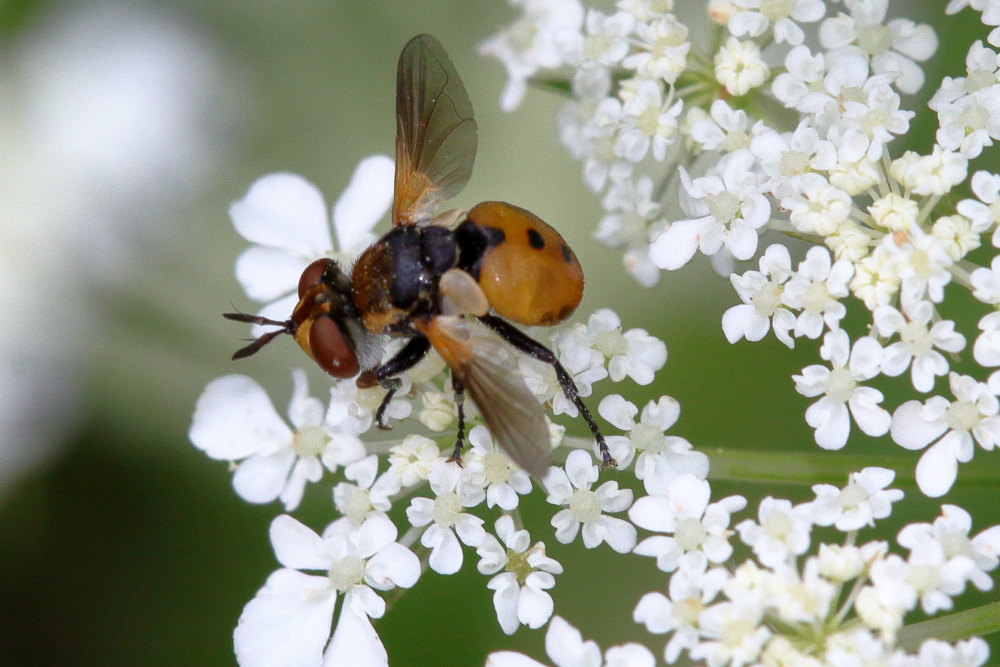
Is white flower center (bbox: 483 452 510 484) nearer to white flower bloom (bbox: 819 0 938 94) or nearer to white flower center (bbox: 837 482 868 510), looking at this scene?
white flower center (bbox: 837 482 868 510)

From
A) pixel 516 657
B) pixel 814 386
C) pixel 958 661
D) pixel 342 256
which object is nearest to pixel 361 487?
pixel 516 657

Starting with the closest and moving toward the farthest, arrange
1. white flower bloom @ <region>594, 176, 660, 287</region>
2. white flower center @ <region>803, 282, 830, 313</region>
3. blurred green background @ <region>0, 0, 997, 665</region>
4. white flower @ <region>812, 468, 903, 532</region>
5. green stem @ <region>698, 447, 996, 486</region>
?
white flower @ <region>812, 468, 903, 532</region>, white flower center @ <region>803, 282, 830, 313</region>, green stem @ <region>698, 447, 996, 486</region>, white flower bloom @ <region>594, 176, 660, 287</region>, blurred green background @ <region>0, 0, 997, 665</region>

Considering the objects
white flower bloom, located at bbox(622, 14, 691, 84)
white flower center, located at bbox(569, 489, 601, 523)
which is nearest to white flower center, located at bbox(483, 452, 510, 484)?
white flower center, located at bbox(569, 489, 601, 523)

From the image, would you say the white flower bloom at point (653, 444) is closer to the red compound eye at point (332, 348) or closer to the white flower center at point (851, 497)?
the white flower center at point (851, 497)

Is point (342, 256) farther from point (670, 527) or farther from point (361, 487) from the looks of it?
point (670, 527)

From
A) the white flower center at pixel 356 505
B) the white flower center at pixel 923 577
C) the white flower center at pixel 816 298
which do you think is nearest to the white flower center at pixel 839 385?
the white flower center at pixel 816 298

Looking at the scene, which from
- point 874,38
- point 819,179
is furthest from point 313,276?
point 874,38
